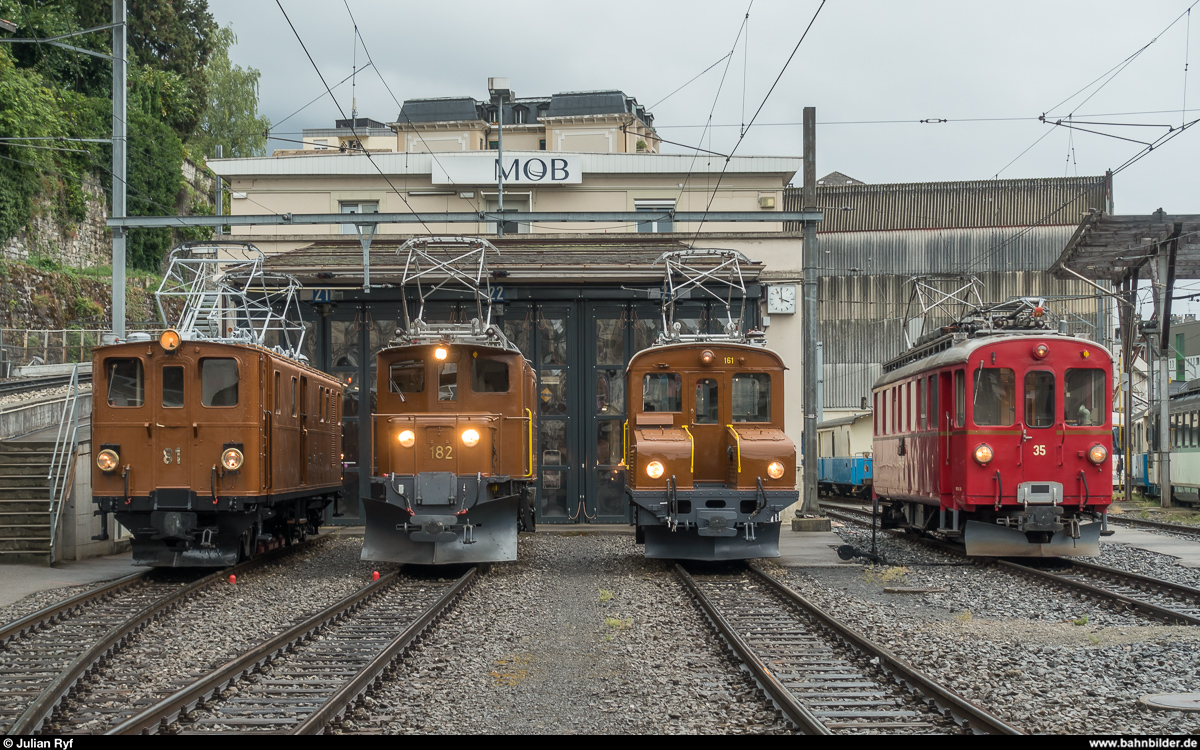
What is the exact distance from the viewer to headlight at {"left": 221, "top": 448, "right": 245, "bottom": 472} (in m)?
13.9

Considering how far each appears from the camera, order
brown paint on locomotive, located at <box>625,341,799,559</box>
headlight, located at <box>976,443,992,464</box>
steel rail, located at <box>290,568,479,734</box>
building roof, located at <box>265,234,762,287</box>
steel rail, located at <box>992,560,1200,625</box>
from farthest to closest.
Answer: building roof, located at <box>265,234,762,287</box> → headlight, located at <box>976,443,992,464</box> → brown paint on locomotive, located at <box>625,341,799,559</box> → steel rail, located at <box>992,560,1200,625</box> → steel rail, located at <box>290,568,479,734</box>

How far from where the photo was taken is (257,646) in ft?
29.0

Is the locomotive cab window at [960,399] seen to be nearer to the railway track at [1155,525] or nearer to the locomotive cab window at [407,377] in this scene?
the locomotive cab window at [407,377]

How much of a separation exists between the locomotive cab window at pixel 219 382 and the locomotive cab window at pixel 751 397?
6.87m

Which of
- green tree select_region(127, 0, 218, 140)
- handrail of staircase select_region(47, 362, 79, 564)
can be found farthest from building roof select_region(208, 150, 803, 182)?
green tree select_region(127, 0, 218, 140)

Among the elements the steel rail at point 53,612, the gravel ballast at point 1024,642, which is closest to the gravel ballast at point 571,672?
the gravel ballast at point 1024,642

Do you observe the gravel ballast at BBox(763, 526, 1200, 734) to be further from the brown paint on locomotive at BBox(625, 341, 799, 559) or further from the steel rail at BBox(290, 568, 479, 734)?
the steel rail at BBox(290, 568, 479, 734)

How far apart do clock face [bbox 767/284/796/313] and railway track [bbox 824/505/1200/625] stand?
7635 mm

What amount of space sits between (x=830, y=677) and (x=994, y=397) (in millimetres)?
7866

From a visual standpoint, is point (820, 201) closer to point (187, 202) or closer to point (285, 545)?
point (187, 202)

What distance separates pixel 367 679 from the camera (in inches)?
302

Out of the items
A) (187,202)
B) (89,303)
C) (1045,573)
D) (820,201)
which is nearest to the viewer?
(1045,573)

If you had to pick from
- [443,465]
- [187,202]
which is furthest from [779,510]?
[187,202]

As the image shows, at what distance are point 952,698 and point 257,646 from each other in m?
5.50
